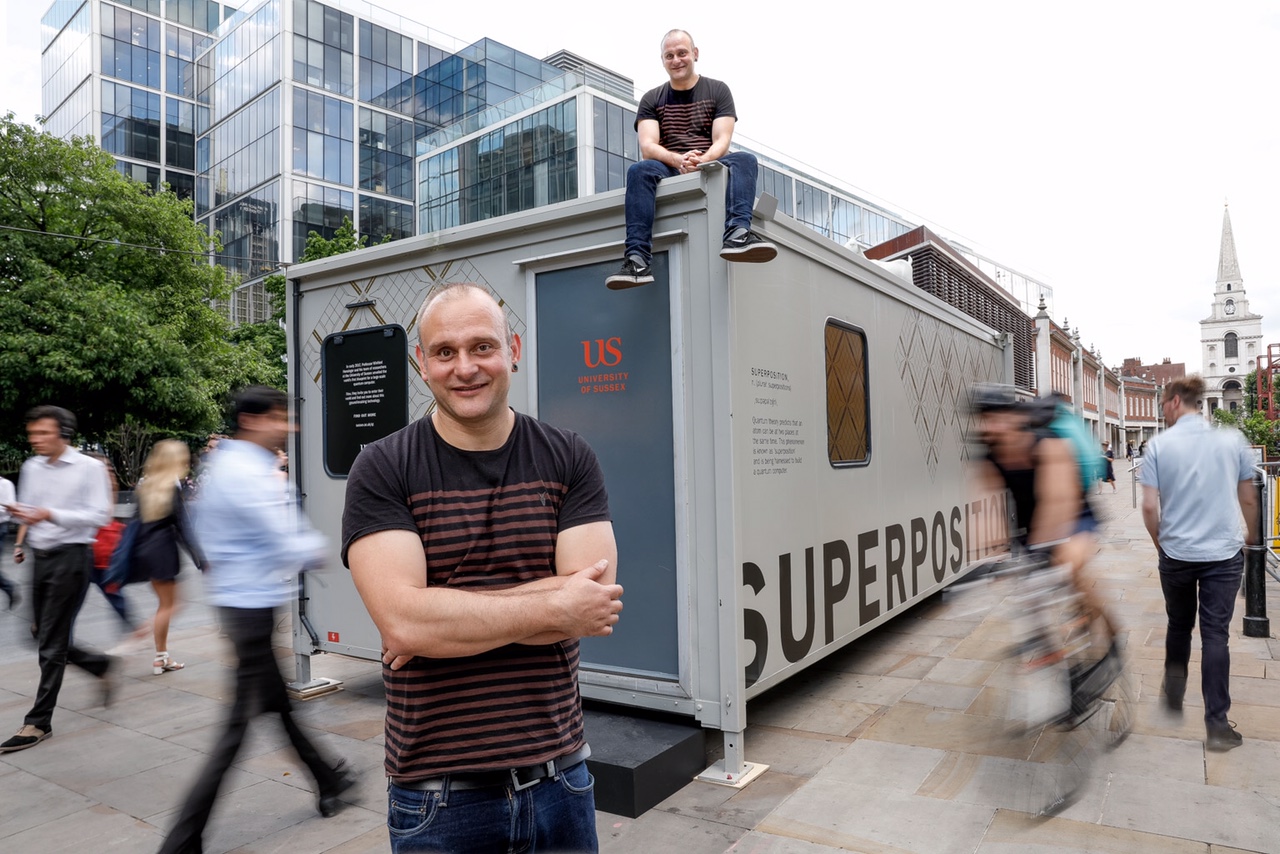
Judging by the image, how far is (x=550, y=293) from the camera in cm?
478

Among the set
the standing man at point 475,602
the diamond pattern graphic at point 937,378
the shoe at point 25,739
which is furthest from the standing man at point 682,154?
the shoe at point 25,739

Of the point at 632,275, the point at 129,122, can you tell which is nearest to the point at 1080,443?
the point at 632,275

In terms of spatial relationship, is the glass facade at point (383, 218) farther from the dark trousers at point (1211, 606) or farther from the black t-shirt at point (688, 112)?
the dark trousers at point (1211, 606)

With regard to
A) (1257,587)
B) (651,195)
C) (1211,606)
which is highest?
(651,195)

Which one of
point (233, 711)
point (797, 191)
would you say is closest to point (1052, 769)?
point (233, 711)

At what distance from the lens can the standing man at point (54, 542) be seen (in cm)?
483

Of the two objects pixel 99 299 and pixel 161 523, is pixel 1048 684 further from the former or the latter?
pixel 99 299

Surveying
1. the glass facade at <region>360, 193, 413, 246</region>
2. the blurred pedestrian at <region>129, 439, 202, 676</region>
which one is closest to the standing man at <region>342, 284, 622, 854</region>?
the blurred pedestrian at <region>129, 439, 202, 676</region>

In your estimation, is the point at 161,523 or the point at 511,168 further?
the point at 511,168

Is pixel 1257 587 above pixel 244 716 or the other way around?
the other way around

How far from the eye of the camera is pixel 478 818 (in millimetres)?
1653

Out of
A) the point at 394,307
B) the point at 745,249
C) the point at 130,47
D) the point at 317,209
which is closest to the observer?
the point at 745,249

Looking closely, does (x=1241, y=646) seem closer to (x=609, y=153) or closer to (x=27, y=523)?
(x=27, y=523)

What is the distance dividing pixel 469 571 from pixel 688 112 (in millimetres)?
3770
